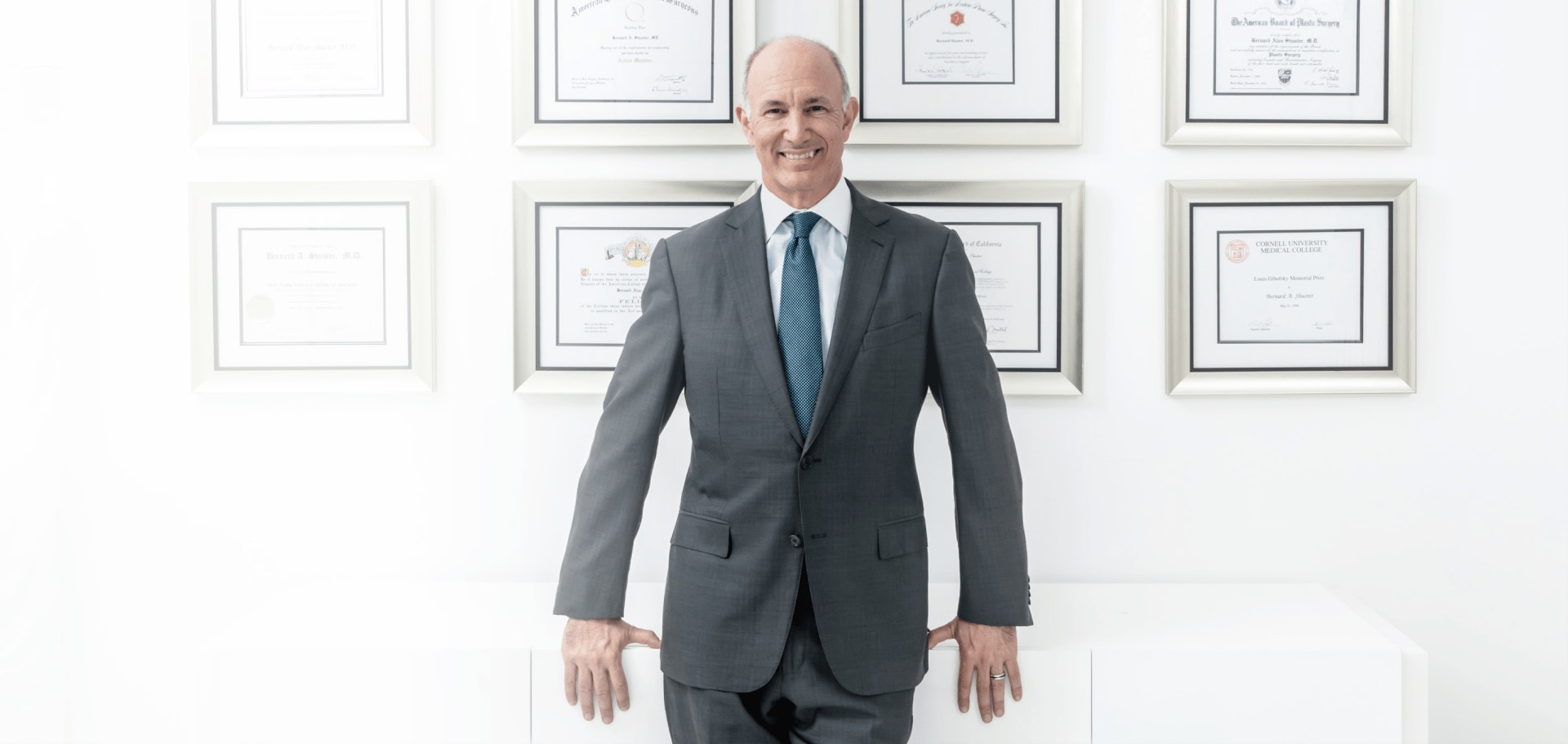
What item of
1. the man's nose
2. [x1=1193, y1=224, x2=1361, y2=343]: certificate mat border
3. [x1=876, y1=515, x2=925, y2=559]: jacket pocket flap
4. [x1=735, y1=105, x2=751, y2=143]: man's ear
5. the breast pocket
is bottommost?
[x1=876, y1=515, x2=925, y2=559]: jacket pocket flap

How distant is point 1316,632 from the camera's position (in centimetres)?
150

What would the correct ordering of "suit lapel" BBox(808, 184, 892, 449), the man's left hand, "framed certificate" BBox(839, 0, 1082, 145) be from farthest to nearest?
"framed certificate" BBox(839, 0, 1082, 145)
the man's left hand
"suit lapel" BBox(808, 184, 892, 449)

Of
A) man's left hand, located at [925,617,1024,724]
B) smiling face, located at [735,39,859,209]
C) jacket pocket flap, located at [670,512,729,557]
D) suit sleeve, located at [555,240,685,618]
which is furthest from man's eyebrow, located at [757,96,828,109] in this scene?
man's left hand, located at [925,617,1024,724]

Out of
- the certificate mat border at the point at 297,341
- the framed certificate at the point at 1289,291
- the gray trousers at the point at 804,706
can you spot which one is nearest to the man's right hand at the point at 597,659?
the gray trousers at the point at 804,706

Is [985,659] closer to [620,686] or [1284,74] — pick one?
[620,686]

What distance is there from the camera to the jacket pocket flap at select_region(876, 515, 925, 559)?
1.26 meters

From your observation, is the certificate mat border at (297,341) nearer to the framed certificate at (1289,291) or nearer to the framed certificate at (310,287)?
the framed certificate at (310,287)

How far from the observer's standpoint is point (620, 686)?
4.53 ft

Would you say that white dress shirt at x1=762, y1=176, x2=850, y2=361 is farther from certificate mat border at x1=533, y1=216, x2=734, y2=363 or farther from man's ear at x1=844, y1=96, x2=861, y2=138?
certificate mat border at x1=533, y1=216, x2=734, y2=363

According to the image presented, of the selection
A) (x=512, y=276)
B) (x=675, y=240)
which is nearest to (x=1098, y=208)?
(x=675, y=240)

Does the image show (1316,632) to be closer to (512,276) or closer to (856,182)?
(856,182)

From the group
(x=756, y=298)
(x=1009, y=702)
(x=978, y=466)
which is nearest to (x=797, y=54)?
(x=756, y=298)

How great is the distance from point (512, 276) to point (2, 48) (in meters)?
1.08

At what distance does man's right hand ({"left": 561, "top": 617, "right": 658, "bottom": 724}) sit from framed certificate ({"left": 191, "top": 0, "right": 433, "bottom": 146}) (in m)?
1.01
